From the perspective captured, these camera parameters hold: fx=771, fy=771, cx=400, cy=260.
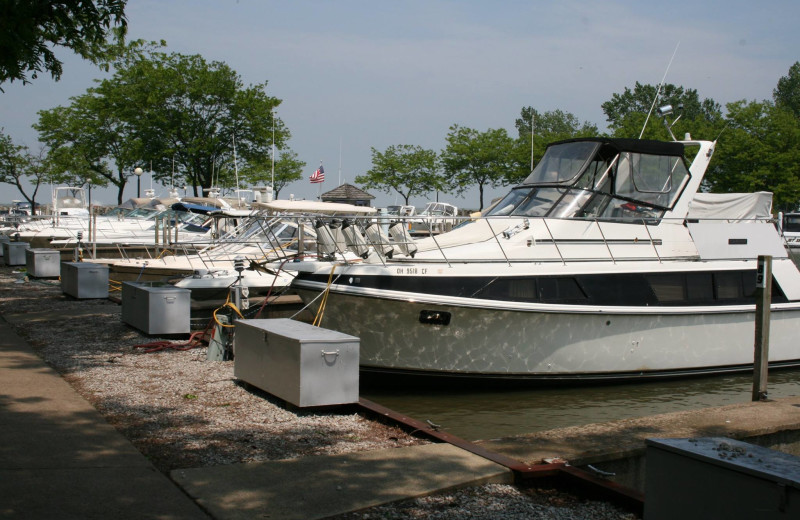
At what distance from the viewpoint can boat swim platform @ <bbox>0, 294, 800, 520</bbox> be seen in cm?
472

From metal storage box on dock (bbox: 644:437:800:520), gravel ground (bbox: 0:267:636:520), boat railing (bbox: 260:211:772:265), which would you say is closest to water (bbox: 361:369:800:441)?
boat railing (bbox: 260:211:772:265)

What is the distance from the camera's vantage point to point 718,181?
44.6 metres

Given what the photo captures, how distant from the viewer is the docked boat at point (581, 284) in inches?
392

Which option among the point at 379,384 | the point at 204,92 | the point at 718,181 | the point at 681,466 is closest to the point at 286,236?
the point at 379,384

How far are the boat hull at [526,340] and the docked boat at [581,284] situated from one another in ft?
0.06

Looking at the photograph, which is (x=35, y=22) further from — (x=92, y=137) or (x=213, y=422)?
(x=92, y=137)

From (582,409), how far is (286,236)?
431 inches

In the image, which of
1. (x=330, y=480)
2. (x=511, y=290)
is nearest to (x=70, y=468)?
(x=330, y=480)

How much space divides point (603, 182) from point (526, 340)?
337cm

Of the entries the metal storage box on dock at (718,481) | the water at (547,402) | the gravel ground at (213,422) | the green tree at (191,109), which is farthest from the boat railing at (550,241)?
the green tree at (191,109)

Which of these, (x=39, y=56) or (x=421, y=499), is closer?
(x=421, y=499)

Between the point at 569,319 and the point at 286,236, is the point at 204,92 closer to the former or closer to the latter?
the point at 286,236

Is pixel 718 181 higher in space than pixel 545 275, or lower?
higher

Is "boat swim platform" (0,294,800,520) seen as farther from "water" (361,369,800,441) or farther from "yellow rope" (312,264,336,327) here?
"yellow rope" (312,264,336,327)
